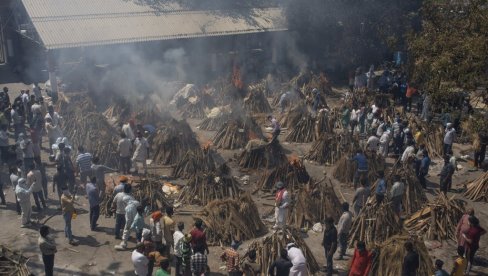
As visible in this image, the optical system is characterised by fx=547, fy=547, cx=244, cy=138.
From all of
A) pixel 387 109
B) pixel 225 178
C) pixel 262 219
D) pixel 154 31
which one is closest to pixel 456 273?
pixel 262 219

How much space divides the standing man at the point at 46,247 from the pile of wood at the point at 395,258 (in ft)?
23.1

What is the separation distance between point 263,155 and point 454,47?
7045 millimetres

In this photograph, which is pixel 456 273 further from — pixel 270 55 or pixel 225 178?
pixel 270 55

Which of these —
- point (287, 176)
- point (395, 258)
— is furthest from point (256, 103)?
point (395, 258)

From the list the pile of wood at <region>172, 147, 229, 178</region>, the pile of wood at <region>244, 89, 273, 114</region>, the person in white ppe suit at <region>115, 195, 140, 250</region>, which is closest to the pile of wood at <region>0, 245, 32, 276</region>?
the person in white ppe suit at <region>115, 195, 140, 250</region>

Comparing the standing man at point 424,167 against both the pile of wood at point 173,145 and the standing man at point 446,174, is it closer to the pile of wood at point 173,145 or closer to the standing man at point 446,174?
the standing man at point 446,174

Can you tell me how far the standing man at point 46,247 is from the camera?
11656mm

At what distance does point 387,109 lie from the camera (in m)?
23.7

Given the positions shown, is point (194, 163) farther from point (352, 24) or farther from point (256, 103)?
point (352, 24)

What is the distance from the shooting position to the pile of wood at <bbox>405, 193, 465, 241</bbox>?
14398mm

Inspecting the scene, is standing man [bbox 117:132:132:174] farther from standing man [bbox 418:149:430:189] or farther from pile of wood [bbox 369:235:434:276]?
standing man [bbox 418:149:430:189]

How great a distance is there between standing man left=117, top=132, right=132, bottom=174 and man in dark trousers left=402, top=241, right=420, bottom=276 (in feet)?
32.0

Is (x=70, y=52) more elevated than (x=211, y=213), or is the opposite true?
(x=70, y=52)

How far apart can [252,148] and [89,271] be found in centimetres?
786
